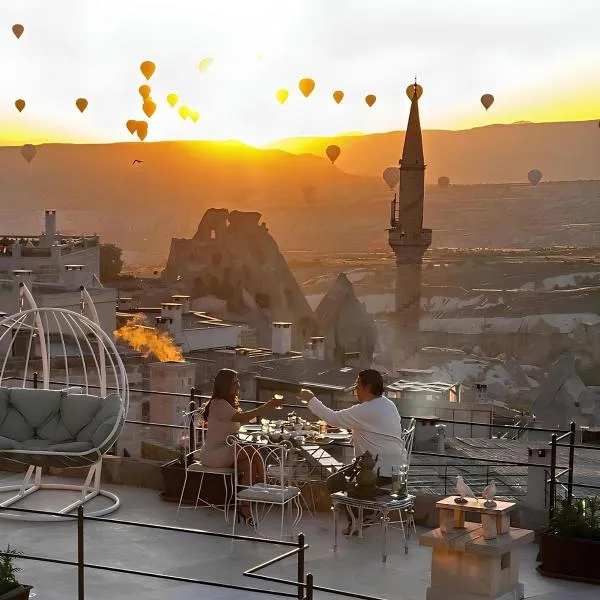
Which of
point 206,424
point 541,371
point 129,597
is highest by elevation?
point 206,424

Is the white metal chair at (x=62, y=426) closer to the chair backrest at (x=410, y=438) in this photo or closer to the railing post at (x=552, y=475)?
the chair backrest at (x=410, y=438)

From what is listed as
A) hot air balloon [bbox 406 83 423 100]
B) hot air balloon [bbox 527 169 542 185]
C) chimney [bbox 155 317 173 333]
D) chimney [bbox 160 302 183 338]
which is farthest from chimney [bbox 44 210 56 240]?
hot air balloon [bbox 527 169 542 185]

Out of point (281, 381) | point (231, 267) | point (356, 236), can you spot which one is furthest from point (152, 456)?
point (356, 236)

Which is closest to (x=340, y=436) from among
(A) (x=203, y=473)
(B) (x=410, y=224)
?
(A) (x=203, y=473)

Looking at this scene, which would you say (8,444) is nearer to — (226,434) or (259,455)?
(226,434)

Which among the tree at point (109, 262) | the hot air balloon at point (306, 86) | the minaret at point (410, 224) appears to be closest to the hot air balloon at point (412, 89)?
the minaret at point (410, 224)

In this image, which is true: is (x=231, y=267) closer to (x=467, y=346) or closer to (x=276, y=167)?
(x=467, y=346)
